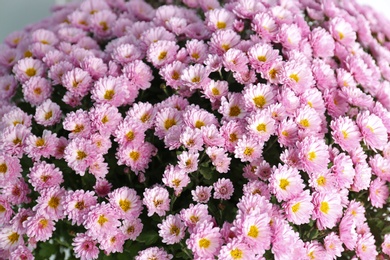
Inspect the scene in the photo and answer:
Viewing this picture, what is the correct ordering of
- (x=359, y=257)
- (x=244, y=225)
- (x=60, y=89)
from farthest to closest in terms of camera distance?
(x=60, y=89) → (x=359, y=257) → (x=244, y=225)

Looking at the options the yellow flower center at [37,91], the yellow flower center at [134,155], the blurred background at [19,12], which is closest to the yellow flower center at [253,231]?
the yellow flower center at [134,155]

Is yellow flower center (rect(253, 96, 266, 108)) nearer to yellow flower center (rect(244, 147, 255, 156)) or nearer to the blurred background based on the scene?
yellow flower center (rect(244, 147, 255, 156))

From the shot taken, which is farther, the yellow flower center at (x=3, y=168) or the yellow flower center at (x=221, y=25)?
the yellow flower center at (x=221, y=25)

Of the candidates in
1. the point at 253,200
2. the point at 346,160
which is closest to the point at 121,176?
the point at 253,200

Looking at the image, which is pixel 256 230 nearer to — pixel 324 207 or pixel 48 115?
pixel 324 207

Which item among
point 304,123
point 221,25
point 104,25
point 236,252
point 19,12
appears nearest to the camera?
point 236,252

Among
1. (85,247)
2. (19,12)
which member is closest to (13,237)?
(85,247)

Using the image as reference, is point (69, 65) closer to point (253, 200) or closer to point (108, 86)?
point (108, 86)

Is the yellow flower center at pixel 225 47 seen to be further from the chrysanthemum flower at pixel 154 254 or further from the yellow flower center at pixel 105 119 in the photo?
the chrysanthemum flower at pixel 154 254
